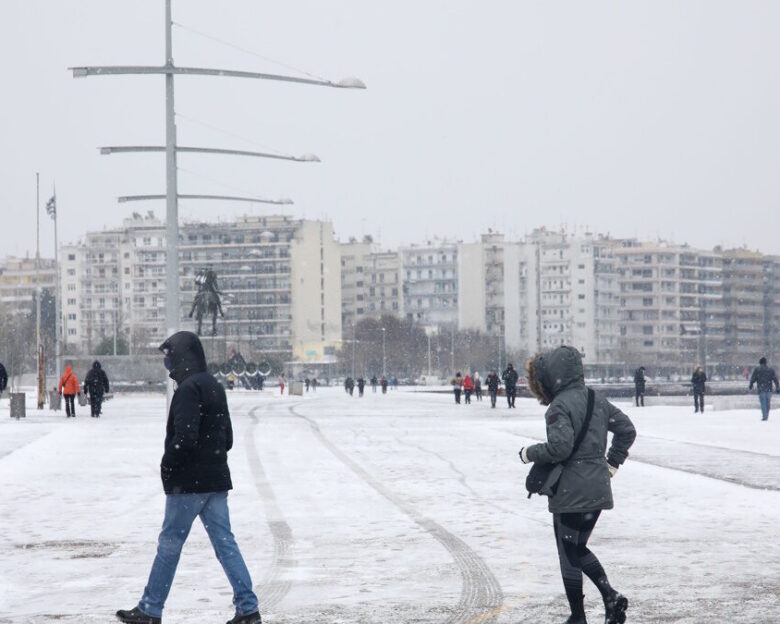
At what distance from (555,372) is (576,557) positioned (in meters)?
0.99

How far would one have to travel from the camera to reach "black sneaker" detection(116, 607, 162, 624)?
798 centimetres

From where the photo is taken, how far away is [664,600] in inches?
356

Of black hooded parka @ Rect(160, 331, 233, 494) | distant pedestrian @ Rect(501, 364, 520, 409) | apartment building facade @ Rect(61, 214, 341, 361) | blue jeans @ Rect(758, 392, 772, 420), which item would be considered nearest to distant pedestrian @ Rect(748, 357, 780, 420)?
blue jeans @ Rect(758, 392, 772, 420)

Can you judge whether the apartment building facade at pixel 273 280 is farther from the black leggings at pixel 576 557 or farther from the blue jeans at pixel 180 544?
the black leggings at pixel 576 557

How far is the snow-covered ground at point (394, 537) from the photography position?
9016 millimetres

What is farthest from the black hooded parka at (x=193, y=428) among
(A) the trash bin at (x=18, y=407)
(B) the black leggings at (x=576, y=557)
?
(A) the trash bin at (x=18, y=407)

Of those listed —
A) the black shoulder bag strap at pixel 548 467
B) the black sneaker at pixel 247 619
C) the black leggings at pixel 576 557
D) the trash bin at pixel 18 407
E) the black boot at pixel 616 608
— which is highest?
the black shoulder bag strap at pixel 548 467

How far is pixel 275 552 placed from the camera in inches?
458

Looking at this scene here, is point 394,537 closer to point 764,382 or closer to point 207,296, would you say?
point 764,382

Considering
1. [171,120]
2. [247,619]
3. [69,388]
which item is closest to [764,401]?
[171,120]

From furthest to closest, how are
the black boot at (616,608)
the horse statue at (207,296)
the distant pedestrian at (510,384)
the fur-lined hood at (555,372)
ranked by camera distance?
the horse statue at (207,296) < the distant pedestrian at (510,384) < the fur-lined hood at (555,372) < the black boot at (616,608)

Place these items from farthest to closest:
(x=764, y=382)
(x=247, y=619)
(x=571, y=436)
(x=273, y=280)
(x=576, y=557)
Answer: (x=273, y=280) < (x=764, y=382) < (x=247, y=619) < (x=576, y=557) < (x=571, y=436)

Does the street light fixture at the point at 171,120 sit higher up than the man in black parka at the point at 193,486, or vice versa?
the street light fixture at the point at 171,120

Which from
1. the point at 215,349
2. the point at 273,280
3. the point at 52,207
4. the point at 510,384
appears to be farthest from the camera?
the point at 273,280
